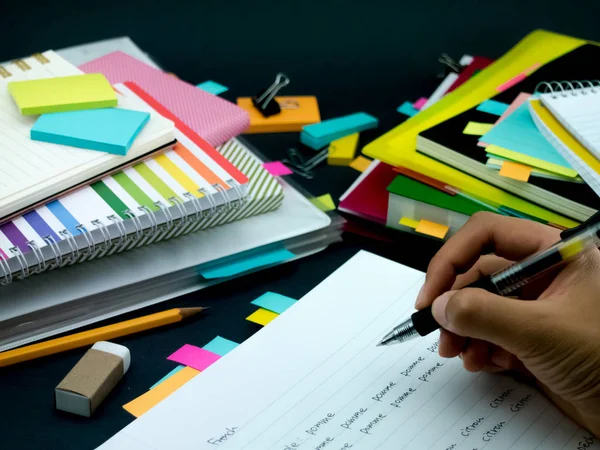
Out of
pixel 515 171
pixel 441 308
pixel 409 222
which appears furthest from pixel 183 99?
pixel 441 308

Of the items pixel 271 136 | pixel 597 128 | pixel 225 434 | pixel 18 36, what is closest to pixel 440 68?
pixel 271 136

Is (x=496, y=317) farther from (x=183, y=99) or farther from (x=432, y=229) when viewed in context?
(x=183, y=99)

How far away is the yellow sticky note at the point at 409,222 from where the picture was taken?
3.06ft

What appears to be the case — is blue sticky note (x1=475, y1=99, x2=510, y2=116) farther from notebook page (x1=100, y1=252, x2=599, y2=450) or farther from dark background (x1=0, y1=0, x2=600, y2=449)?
notebook page (x1=100, y1=252, x2=599, y2=450)

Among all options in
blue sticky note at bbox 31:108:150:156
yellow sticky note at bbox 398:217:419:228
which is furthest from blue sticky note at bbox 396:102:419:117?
blue sticky note at bbox 31:108:150:156

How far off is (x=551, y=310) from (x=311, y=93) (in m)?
0.81

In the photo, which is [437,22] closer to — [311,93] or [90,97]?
[311,93]

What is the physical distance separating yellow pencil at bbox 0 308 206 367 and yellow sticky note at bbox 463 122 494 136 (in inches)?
17.3

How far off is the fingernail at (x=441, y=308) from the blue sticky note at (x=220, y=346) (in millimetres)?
240

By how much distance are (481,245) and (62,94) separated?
1.87ft

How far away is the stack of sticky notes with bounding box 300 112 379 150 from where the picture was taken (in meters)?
1.15

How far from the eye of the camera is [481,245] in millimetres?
737

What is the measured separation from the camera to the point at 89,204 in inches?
32.3

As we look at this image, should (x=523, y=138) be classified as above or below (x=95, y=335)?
above
